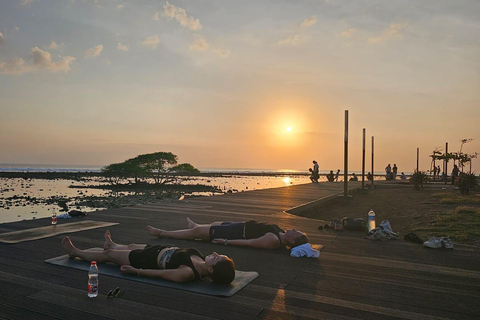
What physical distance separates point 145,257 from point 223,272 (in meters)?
0.99

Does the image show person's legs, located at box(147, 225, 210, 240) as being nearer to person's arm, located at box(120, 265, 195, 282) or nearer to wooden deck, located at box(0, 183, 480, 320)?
wooden deck, located at box(0, 183, 480, 320)

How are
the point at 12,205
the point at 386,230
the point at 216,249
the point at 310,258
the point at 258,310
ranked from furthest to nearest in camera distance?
the point at 12,205 < the point at 386,230 < the point at 216,249 < the point at 310,258 < the point at 258,310

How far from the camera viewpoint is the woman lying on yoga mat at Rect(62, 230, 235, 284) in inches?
143

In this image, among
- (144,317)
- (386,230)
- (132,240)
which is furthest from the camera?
(386,230)

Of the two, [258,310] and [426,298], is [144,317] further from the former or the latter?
[426,298]

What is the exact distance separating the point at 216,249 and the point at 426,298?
9.51ft

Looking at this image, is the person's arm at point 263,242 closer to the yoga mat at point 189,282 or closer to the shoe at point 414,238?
the yoga mat at point 189,282

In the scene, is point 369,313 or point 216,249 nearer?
point 369,313

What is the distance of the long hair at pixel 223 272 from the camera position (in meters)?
3.60

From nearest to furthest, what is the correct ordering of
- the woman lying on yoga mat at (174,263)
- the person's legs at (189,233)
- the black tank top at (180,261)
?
the woman lying on yoga mat at (174,263)
the black tank top at (180,261)
the person's legs at (189,233)

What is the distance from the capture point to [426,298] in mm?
3430

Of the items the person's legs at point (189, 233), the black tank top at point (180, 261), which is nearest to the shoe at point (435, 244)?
the person's legs at point (189, 233)

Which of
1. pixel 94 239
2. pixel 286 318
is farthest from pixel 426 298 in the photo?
pixel 94 239

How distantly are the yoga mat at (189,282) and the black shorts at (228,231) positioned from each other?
4.22ft
